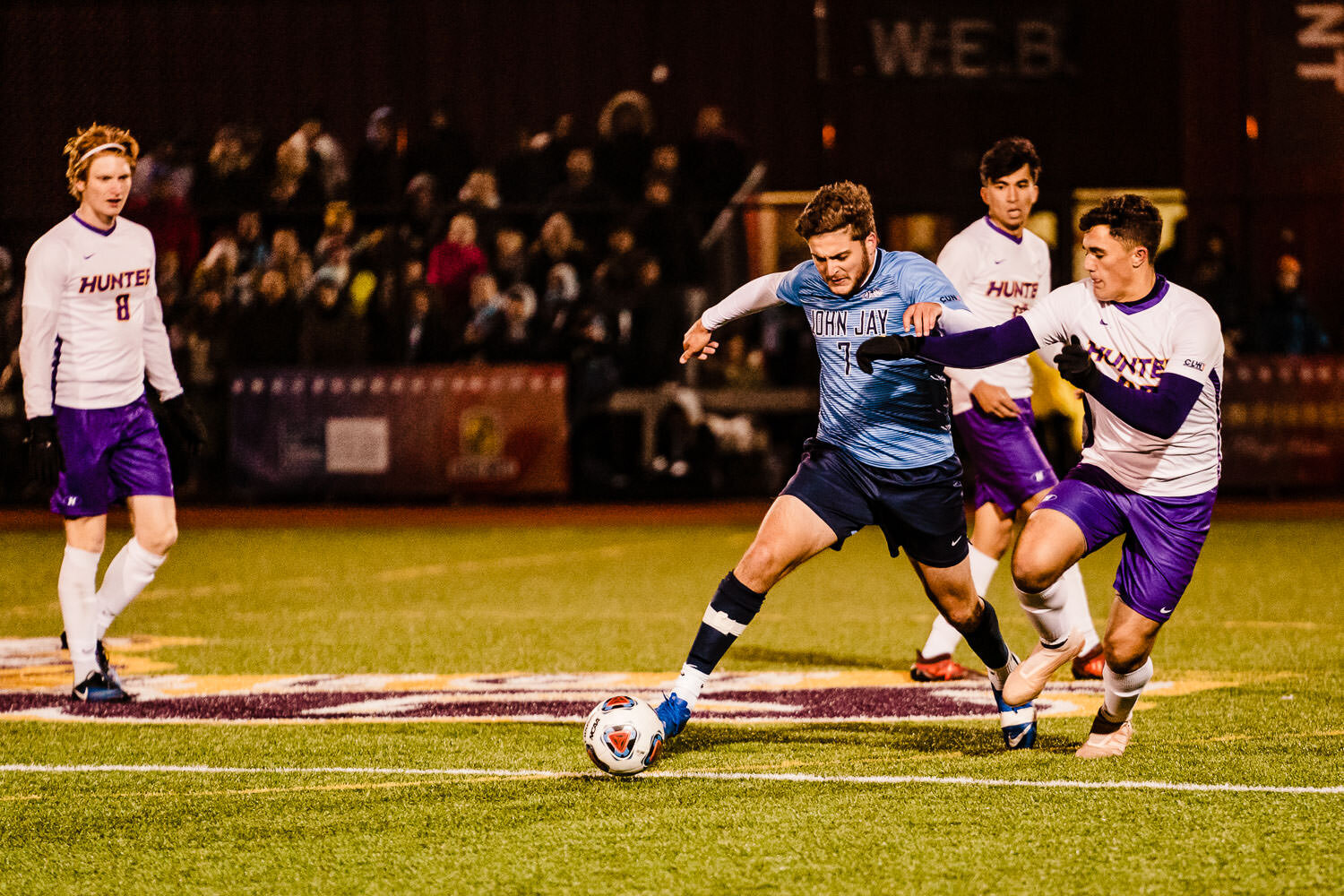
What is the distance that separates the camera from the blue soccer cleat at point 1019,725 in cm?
589

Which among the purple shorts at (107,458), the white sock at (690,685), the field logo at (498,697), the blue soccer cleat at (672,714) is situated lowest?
the field logo at (498,697)

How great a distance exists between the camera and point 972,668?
308 inches

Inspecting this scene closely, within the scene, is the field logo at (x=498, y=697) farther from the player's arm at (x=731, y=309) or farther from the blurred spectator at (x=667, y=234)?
the blurred spectator at (x=667, y=234)

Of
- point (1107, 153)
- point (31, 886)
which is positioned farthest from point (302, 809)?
point (1107, 153)

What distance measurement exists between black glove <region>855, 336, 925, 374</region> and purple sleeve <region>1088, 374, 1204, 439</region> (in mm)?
606

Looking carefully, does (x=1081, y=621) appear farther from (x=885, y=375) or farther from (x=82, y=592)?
(x=82, y=592)

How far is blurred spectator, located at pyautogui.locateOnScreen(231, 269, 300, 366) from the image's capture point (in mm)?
16141

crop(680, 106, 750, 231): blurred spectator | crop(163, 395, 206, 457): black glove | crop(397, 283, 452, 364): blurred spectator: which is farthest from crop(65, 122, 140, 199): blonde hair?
crop(680, 106, 750, 231): blurred spectator

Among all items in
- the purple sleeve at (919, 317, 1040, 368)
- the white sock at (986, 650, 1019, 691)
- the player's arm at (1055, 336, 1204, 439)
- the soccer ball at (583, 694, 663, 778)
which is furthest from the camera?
the white sock at (986, 650, 1019, 691)

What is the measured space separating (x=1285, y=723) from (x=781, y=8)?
12894mm

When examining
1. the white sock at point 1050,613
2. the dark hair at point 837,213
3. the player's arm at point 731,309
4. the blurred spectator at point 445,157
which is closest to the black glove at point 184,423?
the player's arm at point 731,309

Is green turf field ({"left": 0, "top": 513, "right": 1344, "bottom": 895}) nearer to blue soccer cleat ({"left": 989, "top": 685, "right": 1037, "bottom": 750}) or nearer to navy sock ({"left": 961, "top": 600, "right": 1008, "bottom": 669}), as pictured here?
blue soccer cleat ({"left": 989, "top": 685, "right": 1037, "bottom": 750})

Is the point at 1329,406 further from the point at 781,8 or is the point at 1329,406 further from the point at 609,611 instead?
the point at 609,611

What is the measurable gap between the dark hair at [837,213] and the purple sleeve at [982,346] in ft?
1.48
